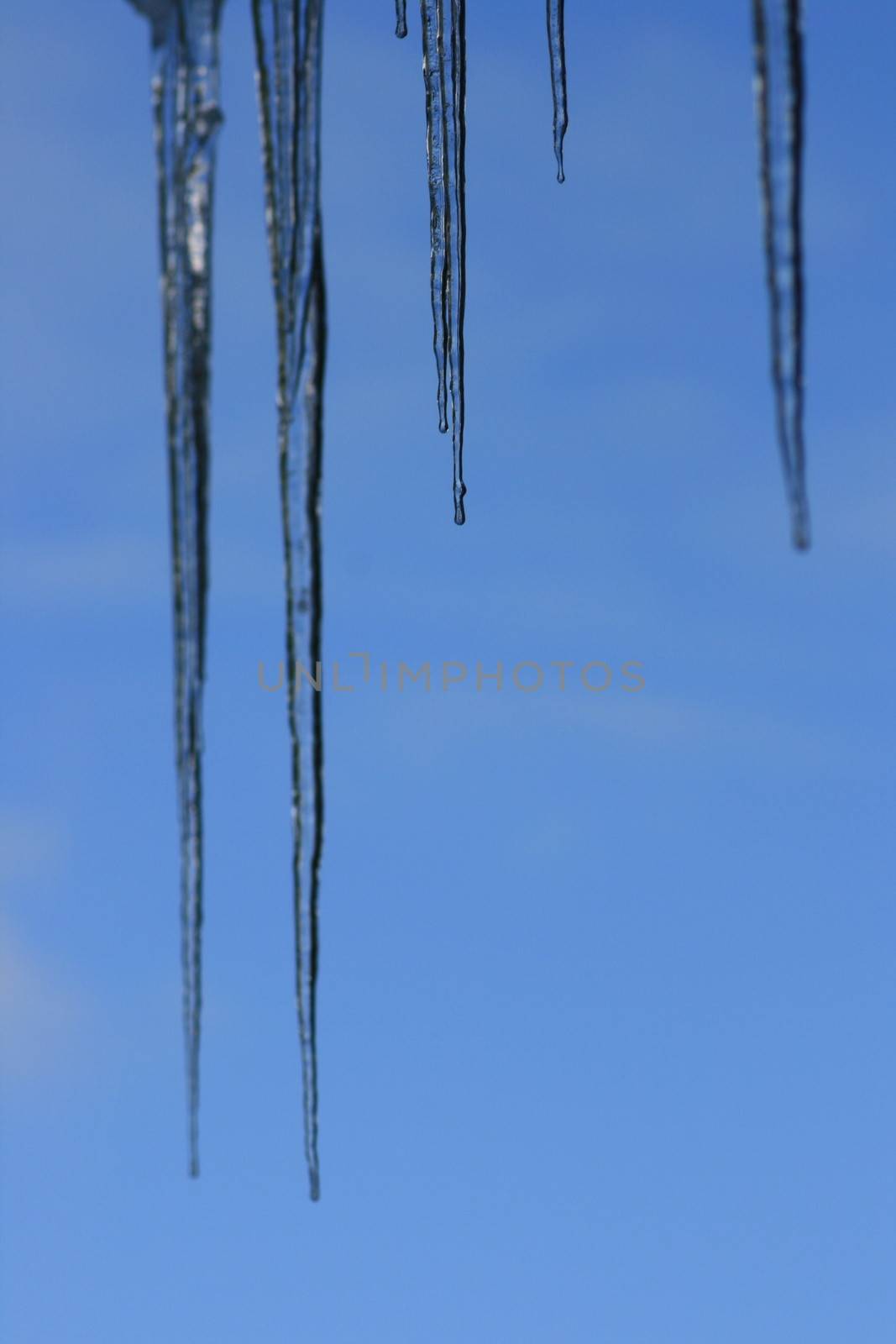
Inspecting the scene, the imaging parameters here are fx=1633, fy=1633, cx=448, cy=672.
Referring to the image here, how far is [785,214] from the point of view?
2508 mm

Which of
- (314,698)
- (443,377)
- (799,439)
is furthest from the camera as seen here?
(443,377)

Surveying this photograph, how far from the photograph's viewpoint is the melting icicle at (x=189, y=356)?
3.13 meters

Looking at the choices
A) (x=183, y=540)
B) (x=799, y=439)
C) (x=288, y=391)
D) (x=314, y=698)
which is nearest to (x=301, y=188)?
(x=288, y=391)

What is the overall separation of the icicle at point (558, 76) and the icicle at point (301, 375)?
67.7 inches

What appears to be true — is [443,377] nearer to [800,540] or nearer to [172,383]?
[172,383]

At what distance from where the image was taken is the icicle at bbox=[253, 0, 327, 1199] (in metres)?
3.17

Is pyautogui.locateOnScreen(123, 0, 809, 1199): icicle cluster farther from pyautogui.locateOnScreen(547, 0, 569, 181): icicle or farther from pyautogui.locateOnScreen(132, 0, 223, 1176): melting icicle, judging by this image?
pyautogui.locateOnScreen(547, 0, 569, 181): icicle

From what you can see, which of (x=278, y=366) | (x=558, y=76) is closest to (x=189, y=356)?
(x=278, y=366)

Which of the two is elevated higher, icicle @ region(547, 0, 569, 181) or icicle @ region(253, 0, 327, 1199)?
icicle @ region(547, 0, 569, 181)

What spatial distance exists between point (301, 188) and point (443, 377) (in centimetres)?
151

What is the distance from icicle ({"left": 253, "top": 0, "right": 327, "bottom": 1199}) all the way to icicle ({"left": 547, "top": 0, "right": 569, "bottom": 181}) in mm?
1719

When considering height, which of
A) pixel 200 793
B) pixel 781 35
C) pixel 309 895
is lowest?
pixel 309 895

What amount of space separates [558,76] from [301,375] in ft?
7.59

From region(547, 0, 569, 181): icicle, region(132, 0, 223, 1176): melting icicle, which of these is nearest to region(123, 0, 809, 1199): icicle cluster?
region(132, 0, 223, 1176): melting icicle
